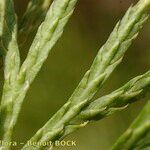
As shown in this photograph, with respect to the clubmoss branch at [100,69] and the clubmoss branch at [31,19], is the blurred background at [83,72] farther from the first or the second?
the clubmoss branch at [100,69]

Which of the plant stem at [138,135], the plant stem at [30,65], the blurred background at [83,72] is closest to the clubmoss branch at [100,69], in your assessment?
the plant stem at [30,65]

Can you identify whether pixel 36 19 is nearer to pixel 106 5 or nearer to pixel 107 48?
pixel 107 48

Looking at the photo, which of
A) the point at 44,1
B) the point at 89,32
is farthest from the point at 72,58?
the point at 44,1

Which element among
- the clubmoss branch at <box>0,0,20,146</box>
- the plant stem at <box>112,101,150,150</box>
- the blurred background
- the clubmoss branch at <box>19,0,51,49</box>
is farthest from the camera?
the blurred background

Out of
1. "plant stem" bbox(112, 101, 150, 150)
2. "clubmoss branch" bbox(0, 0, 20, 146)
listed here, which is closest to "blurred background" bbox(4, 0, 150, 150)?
"clubmoss branch" bbox(0, 0, 20, 146)

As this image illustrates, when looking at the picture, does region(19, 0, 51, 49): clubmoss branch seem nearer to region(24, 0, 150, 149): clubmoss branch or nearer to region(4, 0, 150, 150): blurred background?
region(24, 0, 150, 149): clubmoss branch

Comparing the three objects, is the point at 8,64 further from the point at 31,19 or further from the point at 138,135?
the point at 138,135
